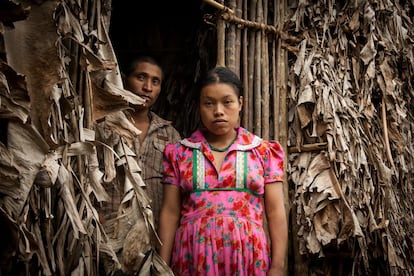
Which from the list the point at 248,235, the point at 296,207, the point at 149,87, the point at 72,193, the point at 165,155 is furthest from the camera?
the point at 296,207

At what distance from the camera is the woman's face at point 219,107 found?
2902mm

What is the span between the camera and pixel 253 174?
2869 mm

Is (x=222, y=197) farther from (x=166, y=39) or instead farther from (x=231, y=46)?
(x=166, y=39)

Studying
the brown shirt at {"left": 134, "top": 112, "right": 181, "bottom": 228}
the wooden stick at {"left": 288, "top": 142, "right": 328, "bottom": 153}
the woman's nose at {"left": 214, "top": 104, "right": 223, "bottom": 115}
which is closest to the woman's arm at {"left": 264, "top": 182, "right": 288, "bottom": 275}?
the woman's nose at {"left": 214, "top": 104, "right": 223, "bottom": 115}

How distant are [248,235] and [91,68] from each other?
1.06m

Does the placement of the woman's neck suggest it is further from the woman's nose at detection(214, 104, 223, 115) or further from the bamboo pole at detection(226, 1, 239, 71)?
the bamboo pole at detection(226, 1, 239, 71)

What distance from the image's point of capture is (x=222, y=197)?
111 inches

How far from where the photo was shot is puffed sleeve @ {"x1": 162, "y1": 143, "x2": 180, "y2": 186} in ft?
9.65

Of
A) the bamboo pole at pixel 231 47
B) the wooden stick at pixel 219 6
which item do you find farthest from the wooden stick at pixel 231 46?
the wooden stick at pixel 219 6

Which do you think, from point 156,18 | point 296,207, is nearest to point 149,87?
point 296,207

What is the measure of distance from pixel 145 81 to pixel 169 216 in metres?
0.94

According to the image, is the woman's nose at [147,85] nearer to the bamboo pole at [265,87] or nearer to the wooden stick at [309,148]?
the bamboo pole at [265,87]

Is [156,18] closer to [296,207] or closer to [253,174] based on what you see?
[296,207]

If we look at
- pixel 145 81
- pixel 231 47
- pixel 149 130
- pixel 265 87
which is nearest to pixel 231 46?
pixel 231 47
